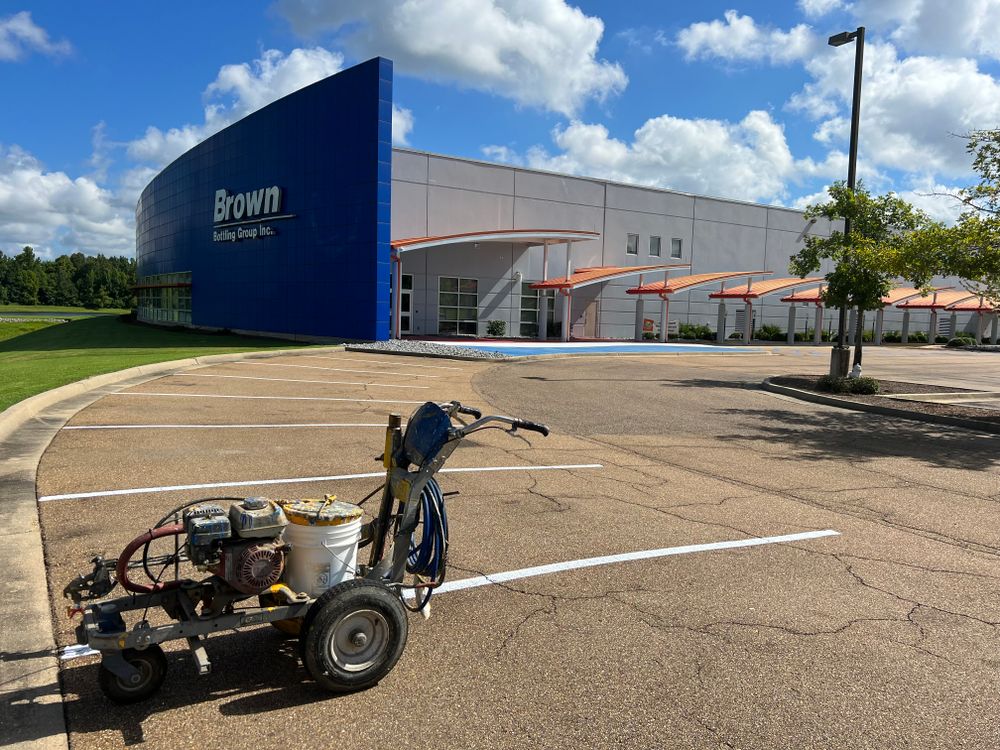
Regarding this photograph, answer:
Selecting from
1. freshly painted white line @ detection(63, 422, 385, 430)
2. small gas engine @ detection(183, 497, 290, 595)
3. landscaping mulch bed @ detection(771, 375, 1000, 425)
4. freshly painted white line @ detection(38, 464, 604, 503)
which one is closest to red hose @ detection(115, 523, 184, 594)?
small gas engine @ detection(183, 497, 290, 595)

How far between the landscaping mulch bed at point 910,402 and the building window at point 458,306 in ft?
70.3

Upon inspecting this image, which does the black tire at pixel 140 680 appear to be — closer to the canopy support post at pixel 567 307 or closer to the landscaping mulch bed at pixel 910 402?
the landscaping mulch bed at pixel 910 402

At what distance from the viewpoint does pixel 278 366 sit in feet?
63.0

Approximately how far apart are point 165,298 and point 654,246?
107ft

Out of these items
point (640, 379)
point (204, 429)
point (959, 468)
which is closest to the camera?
point (959, 468)

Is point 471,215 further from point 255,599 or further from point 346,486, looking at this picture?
point 255,599

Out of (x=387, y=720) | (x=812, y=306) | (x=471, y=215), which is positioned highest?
(x=471, y=215)

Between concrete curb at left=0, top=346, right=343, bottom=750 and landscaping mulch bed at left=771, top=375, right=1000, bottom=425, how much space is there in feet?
43.3

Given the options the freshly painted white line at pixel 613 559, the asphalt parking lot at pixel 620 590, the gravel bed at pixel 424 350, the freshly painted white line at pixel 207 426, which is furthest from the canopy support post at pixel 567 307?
the freshly painted white line at pixel 613 559

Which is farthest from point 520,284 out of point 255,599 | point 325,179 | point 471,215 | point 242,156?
point 255,599

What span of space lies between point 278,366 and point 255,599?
1572 centimetres

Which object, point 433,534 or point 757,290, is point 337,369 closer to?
point 433,534

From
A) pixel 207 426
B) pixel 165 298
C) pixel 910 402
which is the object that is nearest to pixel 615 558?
pixel 207 426

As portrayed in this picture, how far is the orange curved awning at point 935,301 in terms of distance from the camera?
50.6 metres
